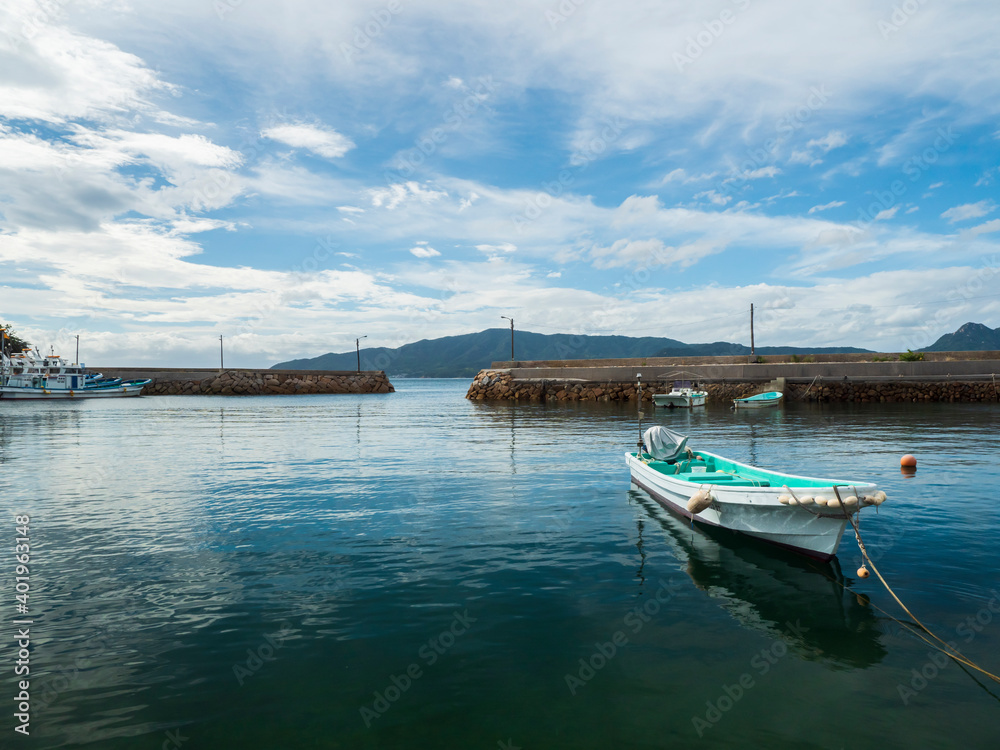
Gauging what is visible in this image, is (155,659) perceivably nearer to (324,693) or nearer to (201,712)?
(201,712)

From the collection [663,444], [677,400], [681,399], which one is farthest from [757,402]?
[663,444]

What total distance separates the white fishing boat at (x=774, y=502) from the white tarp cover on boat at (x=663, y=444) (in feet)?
4.05

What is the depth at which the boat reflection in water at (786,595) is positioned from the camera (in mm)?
6895

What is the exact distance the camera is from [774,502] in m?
9.65

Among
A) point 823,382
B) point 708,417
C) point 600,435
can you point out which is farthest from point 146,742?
point 823,382

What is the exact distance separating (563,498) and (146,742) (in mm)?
10963

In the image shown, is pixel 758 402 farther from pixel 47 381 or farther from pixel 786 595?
pixel 47 381

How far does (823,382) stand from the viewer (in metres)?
55.7

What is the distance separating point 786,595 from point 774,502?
68.0 inches

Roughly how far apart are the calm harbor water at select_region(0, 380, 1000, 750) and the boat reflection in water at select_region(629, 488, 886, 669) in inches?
1.8

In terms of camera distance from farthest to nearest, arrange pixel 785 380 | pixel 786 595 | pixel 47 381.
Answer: pixel 47 381 → pixel 785 380 → pixel 786 595

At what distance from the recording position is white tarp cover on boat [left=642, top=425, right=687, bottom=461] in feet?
51.4

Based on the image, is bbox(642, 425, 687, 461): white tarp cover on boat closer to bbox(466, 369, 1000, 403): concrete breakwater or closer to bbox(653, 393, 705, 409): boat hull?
bbox(653, 393, 705, 409): boat hull

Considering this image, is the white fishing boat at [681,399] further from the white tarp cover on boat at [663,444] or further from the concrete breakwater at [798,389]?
the white tarp cover on boat at [663,444]
